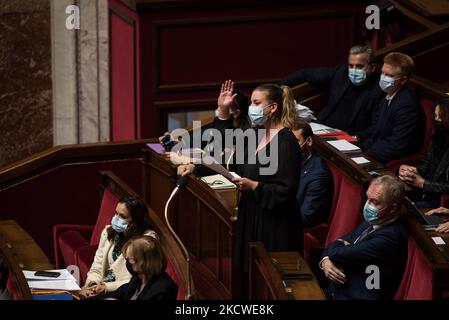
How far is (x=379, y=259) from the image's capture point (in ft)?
13.3

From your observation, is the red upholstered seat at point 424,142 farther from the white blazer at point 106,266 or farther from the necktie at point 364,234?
the white blazer at point 106,266

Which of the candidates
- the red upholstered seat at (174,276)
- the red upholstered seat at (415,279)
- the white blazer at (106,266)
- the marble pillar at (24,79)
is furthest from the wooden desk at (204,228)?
the marble pillar at (24,79)

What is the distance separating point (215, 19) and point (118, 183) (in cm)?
200

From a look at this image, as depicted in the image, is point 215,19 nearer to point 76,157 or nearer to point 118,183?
point 76,157

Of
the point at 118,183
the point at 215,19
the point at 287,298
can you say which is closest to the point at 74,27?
the point at 215,19

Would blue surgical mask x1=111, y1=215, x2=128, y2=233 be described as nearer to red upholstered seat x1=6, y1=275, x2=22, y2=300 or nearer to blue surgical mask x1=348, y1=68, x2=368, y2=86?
red upholstered seat x1=6, y1=275, x2=22, y2=300

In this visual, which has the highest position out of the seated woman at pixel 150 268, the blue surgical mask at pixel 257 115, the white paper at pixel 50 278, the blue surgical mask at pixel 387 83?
the blue surgical mask at pixel 387 83

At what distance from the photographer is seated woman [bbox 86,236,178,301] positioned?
3844mm

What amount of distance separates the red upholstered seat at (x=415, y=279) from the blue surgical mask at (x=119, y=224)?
115 centimetres

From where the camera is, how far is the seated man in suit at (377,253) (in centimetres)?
405

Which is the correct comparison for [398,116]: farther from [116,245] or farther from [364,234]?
[116,245]

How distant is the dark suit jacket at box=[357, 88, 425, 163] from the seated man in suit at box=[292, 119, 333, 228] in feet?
1.99

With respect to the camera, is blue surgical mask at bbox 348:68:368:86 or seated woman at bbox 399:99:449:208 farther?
blue surgical mask at bbox 348:68:368:86

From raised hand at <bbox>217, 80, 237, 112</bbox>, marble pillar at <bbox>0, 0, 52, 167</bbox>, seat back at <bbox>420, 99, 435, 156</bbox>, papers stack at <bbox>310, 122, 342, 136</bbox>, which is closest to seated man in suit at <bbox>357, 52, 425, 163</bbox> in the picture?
seat back at <bbox>420, 99, 435, 156</bbox>
